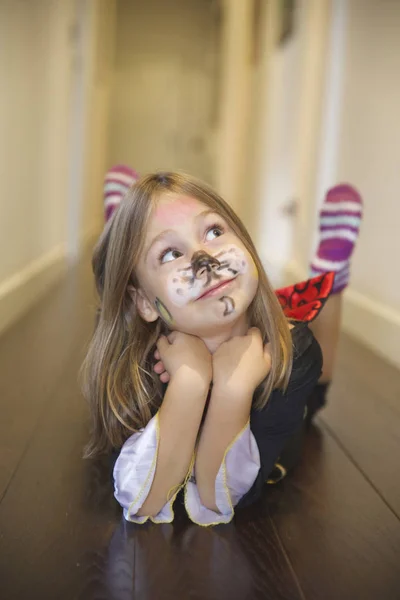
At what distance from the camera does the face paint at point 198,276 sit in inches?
29.6

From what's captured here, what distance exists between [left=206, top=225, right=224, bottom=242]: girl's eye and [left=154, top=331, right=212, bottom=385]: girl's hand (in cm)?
14

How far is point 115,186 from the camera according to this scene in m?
1.33

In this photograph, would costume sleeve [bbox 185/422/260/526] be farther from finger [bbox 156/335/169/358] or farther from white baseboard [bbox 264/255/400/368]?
white baseboard [bbox 264/255/400/368]

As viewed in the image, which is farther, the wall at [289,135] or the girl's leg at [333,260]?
the wall at [289,135]

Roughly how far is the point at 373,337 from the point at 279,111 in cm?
170

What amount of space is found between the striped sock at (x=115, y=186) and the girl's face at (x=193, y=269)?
524 mm

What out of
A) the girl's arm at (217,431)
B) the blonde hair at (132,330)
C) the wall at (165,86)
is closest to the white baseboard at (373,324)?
the blonde hair at (132,330)

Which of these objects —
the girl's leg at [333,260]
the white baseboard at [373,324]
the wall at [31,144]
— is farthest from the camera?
the wall at [31,144]

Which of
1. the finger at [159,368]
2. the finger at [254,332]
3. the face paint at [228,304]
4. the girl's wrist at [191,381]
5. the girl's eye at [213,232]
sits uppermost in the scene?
the girl's eye at [213,232]

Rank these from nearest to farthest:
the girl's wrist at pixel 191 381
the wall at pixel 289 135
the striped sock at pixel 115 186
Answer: the girl's wrist at pixel 191 381
the striped sock at pixel 115 186
the wall at pixel 289 135

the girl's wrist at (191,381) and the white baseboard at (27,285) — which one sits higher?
the girl's wrist at (191,381)

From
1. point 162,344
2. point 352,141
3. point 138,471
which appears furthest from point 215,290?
point 352,141

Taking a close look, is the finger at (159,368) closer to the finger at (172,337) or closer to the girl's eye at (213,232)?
the finger at (172,337)

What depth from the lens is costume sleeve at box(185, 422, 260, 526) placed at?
0.79 m
